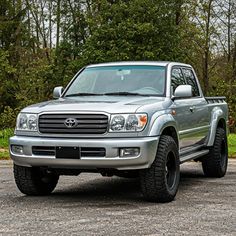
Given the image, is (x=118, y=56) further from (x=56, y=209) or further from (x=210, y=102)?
(x=56, y=209)

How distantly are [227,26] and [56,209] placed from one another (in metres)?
33.0

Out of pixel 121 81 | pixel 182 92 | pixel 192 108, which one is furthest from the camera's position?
pixel 192 108

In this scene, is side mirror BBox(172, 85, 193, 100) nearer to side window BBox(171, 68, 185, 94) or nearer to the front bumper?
→ side window BBox(171, 68, 185, 94)

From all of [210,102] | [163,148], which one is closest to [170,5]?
[210,102]

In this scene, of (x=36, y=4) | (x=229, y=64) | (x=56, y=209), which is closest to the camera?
(x=56, y=209)

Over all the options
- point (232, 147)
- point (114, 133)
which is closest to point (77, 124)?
point (114, 133)

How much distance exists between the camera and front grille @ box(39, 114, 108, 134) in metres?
6.85

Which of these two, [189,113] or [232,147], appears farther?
[232,147]

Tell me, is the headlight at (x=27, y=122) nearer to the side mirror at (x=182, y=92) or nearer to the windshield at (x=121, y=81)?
the windshield at (x=121, y=81)

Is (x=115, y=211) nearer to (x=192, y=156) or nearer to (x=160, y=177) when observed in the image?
(x=160, y=177)

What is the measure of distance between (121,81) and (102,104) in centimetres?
134

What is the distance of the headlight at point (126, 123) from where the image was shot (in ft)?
22.4

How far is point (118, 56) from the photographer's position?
3619 cm

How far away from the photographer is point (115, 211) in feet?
21.5
